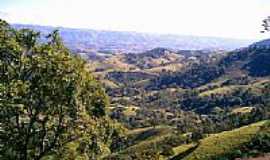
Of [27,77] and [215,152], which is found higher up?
[27,77]

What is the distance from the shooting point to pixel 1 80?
102 feet

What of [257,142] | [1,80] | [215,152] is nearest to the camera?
[1,80]

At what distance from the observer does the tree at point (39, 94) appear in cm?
3114

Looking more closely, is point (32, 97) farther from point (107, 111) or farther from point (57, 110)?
point (107, 111)

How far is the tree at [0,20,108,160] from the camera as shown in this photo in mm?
31141

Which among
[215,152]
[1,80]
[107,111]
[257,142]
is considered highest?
[1,80]

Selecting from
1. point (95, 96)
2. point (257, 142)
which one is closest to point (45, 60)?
point (95, 96)

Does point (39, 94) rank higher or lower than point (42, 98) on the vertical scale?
higher

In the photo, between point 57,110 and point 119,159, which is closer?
point 57,110

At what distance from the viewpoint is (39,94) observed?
3166cm

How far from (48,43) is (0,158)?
7.71 meters

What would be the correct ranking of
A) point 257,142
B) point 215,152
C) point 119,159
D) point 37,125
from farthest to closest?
point 119,159
point 215,152
point 257,142
point 37,125

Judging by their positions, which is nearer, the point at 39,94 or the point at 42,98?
the point at 39,94

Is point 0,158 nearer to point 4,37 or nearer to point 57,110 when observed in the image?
point 57,110
